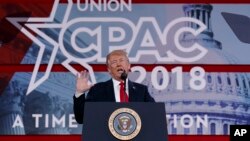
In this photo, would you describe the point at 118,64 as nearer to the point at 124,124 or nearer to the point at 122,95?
the point at 122,95

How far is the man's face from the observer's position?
3656 millimetres

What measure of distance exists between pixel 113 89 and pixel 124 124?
608 mm

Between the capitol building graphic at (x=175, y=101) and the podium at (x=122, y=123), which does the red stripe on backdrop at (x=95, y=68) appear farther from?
the podium at (x=122, y=123)

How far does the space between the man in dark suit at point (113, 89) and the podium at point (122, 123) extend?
32 centimetres

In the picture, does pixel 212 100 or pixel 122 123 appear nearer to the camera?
pixel 122 123

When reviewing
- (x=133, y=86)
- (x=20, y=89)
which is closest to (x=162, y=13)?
(x=20, y=89)

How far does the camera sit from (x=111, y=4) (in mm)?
5457

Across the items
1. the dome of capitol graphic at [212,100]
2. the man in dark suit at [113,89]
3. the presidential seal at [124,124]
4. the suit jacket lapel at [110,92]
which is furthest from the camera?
the dome of capitol graphic at [212,100]

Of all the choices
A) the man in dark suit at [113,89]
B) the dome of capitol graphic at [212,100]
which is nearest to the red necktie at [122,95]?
the man in dark suit at [113,89]

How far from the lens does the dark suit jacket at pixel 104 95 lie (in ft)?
12.0

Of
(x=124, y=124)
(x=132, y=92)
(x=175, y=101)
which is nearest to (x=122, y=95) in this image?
(x=132, y=92)

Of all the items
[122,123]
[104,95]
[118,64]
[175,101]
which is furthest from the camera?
[175,101]

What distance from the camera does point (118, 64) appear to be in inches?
145

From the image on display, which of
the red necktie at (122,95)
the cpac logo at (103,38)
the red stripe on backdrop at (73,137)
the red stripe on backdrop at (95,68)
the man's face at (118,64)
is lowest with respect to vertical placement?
the red stripe on backdrop at (73,137)
